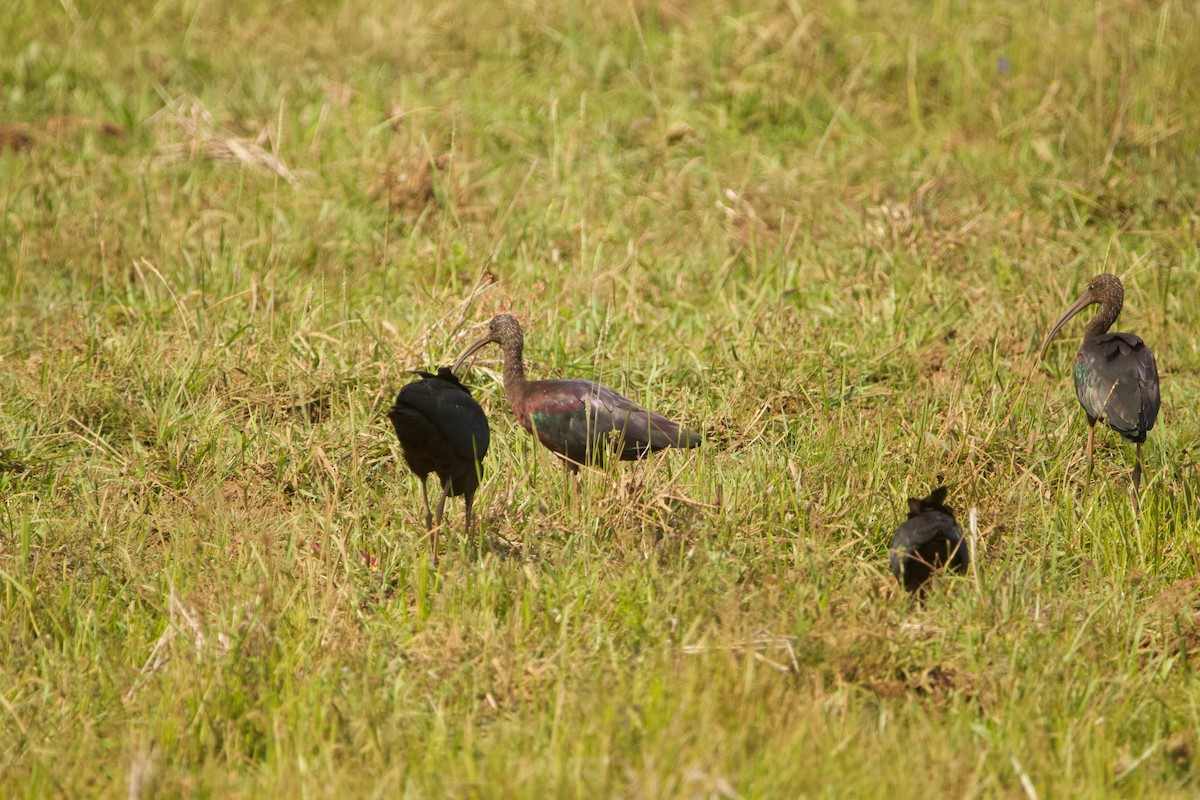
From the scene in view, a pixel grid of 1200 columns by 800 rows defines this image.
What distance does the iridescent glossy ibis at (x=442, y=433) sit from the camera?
4.45 meters

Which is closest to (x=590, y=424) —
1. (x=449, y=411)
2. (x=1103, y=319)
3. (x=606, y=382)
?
(x=449, y=411)

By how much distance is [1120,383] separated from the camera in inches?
203

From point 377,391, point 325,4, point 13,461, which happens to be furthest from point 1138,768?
point 325,4

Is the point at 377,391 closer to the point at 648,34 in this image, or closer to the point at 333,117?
the point at 333,117

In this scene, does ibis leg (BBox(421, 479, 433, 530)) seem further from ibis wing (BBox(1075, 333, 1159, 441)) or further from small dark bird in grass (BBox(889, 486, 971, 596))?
ibis wing (BBox(1075, 333, 1159, 441))

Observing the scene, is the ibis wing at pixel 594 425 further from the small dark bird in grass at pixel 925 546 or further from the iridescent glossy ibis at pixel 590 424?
the small dark bird in grass at pixel 925 546

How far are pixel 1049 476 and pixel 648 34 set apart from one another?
5.10 m

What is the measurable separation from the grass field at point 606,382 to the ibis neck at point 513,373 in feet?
0.92

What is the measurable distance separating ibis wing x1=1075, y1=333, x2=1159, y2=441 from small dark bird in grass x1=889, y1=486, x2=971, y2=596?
0.94m

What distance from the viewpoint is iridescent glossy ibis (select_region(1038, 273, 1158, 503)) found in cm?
509

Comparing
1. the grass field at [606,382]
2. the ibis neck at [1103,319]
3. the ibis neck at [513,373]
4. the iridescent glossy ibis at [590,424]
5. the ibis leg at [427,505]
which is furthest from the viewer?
the ibis neck at [1103,319]

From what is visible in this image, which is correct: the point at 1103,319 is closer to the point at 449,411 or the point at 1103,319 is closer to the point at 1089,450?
the point at 1089,450

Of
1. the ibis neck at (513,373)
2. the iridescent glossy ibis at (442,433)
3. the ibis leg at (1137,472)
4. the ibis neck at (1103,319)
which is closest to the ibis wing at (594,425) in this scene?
the ibis neck at (513,373)

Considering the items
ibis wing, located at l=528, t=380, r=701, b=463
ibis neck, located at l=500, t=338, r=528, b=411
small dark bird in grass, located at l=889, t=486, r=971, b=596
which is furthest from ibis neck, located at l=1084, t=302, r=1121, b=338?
ibis neck, located at l=500, t=338, r=528, b=411
